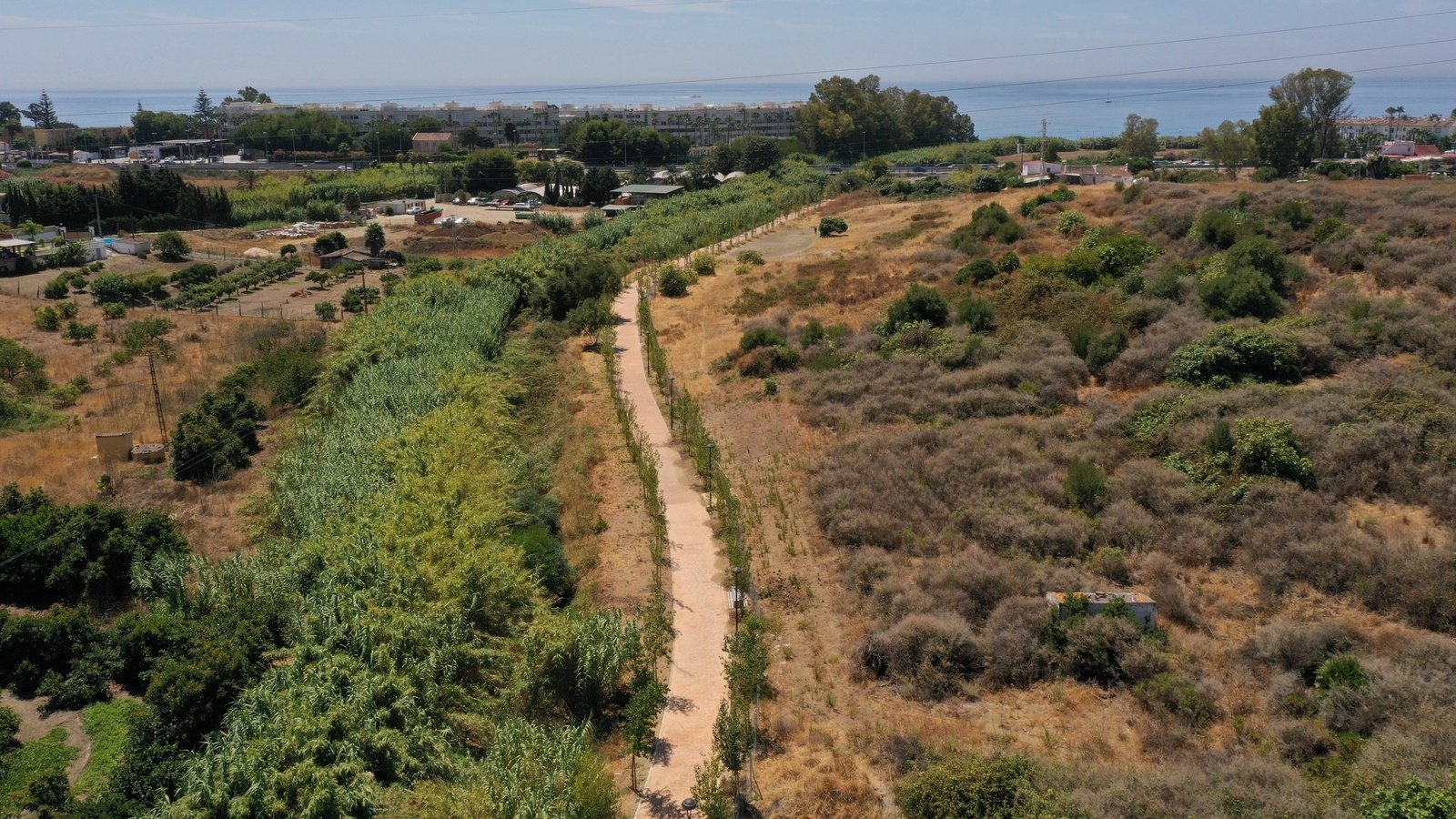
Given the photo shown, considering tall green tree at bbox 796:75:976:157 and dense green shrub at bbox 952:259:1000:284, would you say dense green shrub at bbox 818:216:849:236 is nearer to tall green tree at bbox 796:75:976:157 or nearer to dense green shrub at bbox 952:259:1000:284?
dense green shrub at bbox 952:259:1000:284

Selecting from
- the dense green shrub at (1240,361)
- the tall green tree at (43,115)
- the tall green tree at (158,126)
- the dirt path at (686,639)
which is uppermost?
the tall green tree at (43,115)

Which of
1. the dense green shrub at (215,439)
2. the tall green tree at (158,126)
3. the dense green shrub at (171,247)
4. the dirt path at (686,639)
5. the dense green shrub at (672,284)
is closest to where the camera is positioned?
the dirt path at (686,639)

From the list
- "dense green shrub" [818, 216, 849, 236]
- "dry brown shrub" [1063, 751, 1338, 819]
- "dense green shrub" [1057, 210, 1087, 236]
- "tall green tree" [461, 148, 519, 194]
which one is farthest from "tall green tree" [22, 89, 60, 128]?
"dry brown shrub" [1063, 751, 1338, 819]

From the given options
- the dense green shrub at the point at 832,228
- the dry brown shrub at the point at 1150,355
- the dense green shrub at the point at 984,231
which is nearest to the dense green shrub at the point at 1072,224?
the dense green shrub at the point at 984,231

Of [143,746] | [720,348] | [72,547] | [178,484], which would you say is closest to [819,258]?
[720,348]

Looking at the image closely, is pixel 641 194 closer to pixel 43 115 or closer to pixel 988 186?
pixel 988 186

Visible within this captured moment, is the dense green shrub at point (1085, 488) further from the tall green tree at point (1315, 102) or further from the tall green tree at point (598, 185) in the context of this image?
the tall green tree at point (598, 185)

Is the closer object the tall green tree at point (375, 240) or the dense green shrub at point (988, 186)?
the tall green tree at point (375, 240)
